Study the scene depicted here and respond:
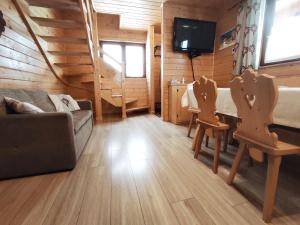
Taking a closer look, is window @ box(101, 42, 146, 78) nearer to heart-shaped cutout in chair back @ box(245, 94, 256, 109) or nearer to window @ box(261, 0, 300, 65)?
window @ box(261, 0, 300, 65)

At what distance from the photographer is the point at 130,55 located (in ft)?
16.8

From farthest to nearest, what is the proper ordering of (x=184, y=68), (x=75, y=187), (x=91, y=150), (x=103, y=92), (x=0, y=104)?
1. (x=103, y=92)
2. (x=184, y=68)
3. (x=91, y=150)
4. (x=0, y=104)
5. (x=75, y=187)

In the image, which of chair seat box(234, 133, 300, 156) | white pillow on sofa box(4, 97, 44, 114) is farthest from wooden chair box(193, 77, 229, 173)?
white pillow on sofa box(4, 97, 44, 114)

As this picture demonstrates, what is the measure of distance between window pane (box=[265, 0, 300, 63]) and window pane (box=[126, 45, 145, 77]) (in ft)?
11.4

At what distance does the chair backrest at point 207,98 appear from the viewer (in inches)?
56.4

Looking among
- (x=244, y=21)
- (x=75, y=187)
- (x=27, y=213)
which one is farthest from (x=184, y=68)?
(x=27, y=213)

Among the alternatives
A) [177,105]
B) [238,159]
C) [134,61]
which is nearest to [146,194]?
[238,159]

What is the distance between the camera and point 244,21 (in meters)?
2.83

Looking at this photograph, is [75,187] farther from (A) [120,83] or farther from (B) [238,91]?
(A) [120,83]

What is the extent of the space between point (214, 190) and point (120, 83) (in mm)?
3559

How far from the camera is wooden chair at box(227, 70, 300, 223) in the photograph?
92cm

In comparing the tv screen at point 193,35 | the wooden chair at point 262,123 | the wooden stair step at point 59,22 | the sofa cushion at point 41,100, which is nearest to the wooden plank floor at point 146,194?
the wooden chair at point 262,123

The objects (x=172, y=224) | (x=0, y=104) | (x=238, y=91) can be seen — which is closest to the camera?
(x=172, y=224)

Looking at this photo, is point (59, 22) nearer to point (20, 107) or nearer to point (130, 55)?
point (20, 107)
